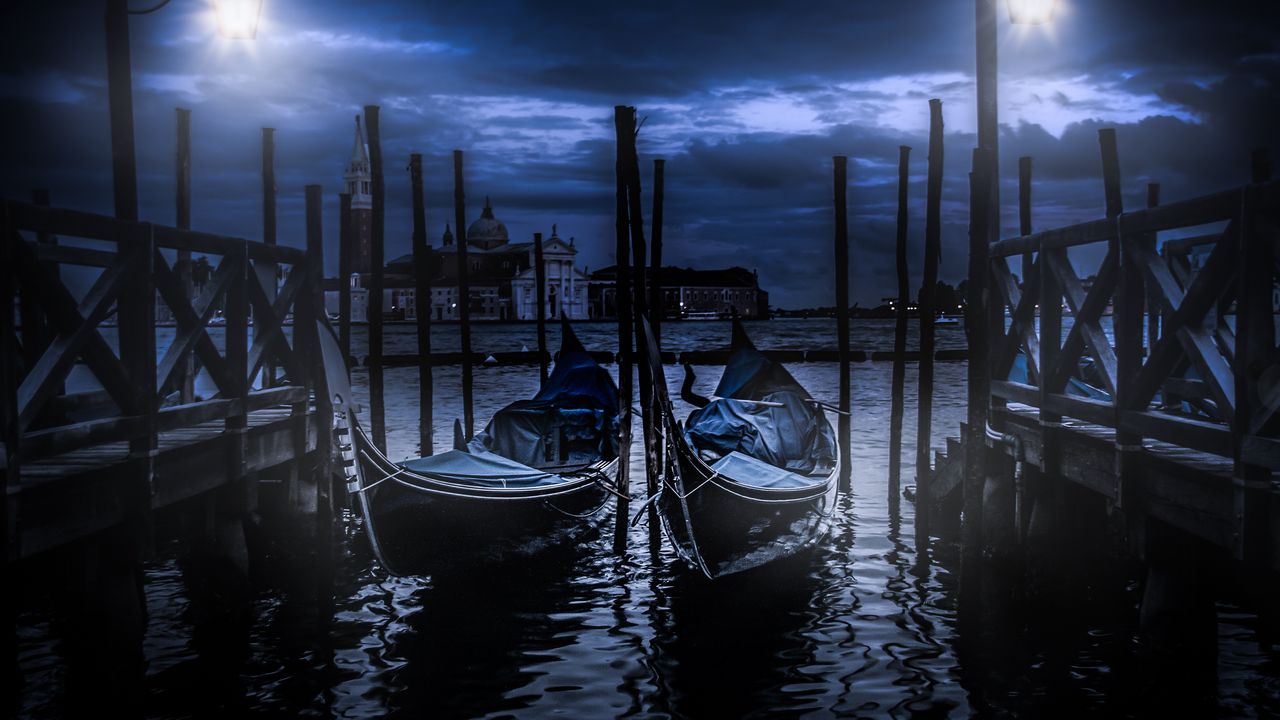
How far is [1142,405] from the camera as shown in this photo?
4871 millimetres

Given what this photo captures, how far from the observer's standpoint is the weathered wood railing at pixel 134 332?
4176mm

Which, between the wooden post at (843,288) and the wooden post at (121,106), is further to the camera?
the wooden post at (843,288)

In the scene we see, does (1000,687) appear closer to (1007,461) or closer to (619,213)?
(1007,461)

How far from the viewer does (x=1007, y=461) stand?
23.2 feet

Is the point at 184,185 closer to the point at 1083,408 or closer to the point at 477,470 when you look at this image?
the point at 477,470

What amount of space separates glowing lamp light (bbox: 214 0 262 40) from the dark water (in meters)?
3.87

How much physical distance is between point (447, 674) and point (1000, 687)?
10.2ft

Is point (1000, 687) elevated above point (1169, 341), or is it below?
below

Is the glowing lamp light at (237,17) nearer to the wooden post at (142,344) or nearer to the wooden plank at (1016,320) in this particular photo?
the wooden post at (142,344)

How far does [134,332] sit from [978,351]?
5.30 meters

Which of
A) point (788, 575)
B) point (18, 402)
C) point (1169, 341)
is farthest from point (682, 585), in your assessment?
point (18, 402)

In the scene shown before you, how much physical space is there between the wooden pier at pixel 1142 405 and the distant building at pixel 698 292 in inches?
4491

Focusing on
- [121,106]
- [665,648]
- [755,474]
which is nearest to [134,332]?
[121,106]

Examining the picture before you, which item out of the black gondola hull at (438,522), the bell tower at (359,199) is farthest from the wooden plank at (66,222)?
the bell tower at (359,199)
